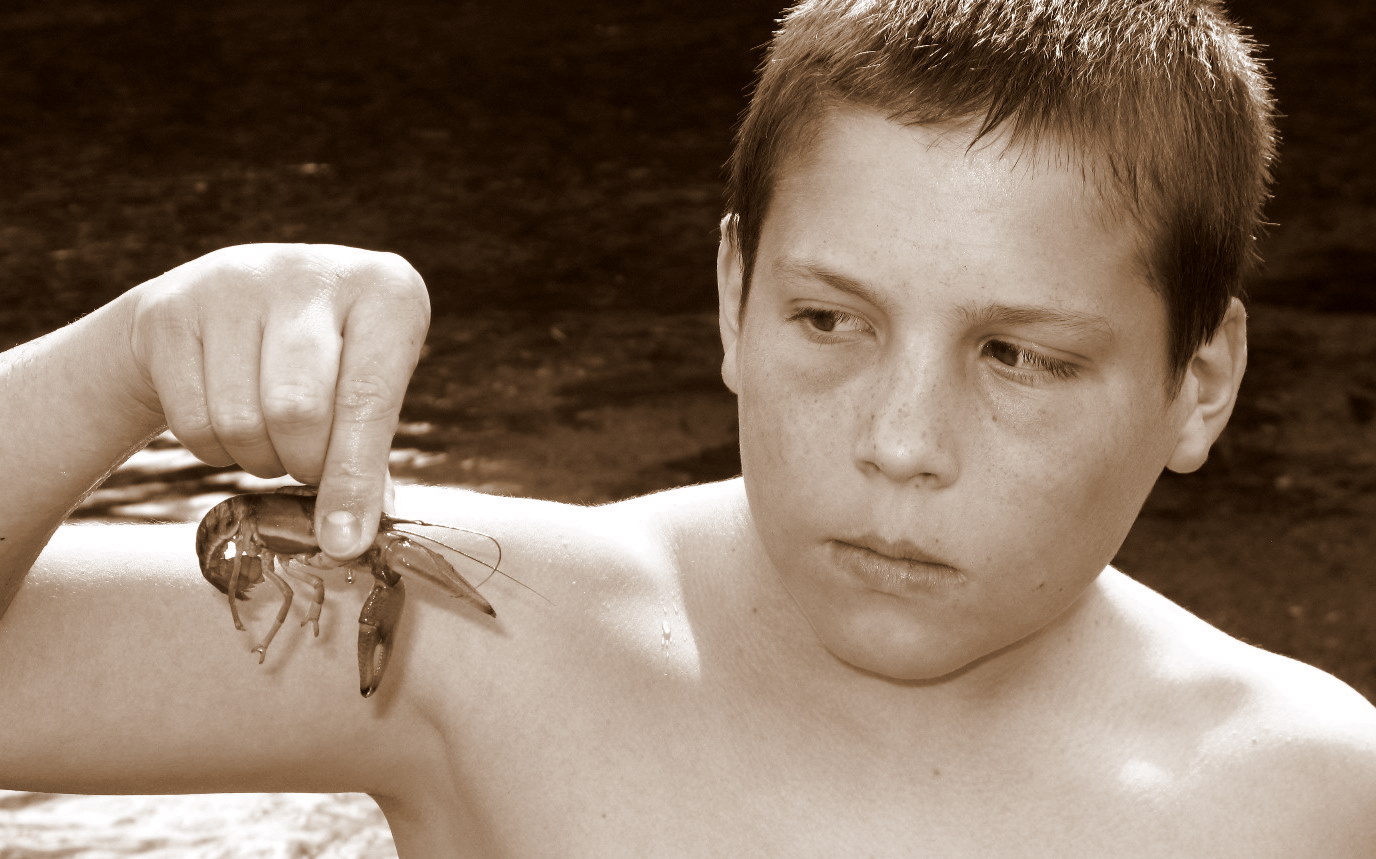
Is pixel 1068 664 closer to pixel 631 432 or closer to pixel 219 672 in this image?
pixel 219 672

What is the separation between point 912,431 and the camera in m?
1.04

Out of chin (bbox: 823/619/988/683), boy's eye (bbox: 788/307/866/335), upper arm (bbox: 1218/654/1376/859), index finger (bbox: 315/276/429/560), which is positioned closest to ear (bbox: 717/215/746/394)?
boy's eye (bbox: 788/307/866/335)

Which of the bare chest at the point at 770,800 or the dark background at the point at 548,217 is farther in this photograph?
the dark background at the point at 548,217

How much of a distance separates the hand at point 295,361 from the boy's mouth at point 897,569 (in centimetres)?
31

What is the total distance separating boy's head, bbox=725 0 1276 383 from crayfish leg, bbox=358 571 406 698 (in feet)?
1.13

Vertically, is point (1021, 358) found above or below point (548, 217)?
above

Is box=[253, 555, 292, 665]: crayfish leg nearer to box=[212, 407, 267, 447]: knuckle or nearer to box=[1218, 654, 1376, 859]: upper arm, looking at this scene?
box=[212, 407, 267, 447]: knuckle

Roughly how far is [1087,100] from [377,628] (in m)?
0.56

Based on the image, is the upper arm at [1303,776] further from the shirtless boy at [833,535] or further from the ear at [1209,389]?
the ear at [1209,389]

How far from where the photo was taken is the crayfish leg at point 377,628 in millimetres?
1063

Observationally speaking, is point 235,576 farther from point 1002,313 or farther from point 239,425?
point 1002,313

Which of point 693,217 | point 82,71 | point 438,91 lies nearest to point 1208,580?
point 693,217

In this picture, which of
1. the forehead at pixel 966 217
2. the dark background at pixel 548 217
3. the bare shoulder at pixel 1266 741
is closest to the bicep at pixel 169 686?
the forehead at pixel 966 217

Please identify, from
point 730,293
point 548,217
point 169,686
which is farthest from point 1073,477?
point 548,217
